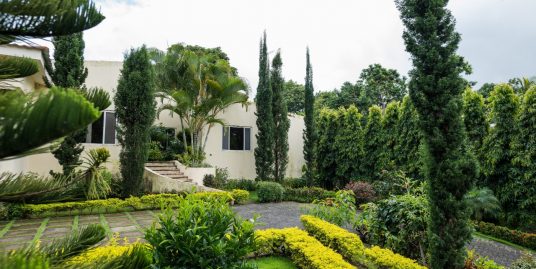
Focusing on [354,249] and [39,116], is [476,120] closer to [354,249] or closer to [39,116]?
[354,249]

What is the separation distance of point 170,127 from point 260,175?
15.9 feet

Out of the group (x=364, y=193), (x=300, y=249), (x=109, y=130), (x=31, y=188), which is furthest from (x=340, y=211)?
(x=109, y=130)

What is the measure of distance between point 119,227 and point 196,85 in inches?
286

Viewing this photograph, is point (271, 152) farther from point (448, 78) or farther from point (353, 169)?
point (448, 78)

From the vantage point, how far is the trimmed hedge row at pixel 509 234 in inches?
285

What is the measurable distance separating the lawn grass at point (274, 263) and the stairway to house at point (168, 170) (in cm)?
725

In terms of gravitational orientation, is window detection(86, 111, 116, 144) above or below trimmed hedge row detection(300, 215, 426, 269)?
above

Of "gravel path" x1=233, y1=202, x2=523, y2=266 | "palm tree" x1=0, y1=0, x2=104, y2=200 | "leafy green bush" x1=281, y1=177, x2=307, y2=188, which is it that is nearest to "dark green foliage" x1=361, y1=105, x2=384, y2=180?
"leafy green bush" x1=281, y1=177, x2=307, y2=188

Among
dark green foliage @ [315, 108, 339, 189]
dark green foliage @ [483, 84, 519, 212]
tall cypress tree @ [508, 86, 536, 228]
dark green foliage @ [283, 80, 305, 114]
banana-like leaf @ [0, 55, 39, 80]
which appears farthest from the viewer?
dark green foliage @ [283, 80, 305, 114]

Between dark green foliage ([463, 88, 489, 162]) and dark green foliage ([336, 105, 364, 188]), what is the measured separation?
460cm

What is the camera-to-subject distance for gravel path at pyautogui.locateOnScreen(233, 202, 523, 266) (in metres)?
6.44

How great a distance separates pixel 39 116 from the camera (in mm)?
668

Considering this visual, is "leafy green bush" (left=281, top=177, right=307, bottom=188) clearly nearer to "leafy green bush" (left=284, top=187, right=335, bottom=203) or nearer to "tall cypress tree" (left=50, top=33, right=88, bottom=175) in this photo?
"leafy green bush" (left=284, top=187, right=335, bottom=203)

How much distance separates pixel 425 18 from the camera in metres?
4.96
